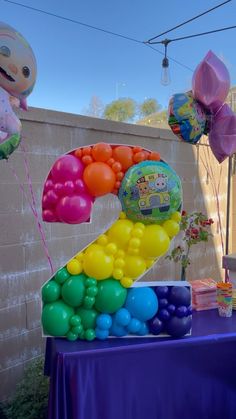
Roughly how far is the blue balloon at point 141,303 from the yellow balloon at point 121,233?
0.63 ft

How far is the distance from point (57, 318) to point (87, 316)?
114 mm

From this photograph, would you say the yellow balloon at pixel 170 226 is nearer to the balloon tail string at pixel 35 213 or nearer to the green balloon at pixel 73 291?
the green balloon at pixel 73 291

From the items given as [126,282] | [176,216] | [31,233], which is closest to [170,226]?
[176,216]

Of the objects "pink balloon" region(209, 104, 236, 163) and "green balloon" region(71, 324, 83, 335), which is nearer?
"green balloon" region(71, 324, 83, 335)

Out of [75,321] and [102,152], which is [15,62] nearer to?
[102,152]

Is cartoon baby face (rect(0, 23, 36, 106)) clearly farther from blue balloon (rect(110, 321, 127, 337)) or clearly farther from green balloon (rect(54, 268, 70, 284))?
blue balloon (rect(110, 321, 127, 337))

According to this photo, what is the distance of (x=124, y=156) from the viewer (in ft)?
4.47

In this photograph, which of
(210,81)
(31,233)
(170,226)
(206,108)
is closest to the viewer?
(170,226)

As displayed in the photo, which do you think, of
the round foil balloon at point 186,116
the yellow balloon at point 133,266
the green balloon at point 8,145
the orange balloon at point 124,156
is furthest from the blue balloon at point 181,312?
the round foil balloon at point 186,116

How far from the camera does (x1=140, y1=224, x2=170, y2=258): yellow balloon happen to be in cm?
132

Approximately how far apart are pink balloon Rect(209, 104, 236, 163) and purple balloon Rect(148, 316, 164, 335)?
3.89 feet

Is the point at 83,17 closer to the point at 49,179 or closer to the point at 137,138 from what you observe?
the point at 137,138

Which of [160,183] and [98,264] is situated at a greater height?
[160,183]

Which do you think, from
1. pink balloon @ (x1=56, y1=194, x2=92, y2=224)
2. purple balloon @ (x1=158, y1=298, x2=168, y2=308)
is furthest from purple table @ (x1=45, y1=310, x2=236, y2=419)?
pink balloon @ (x1=56, y1=194, x2=92, y2=224)
